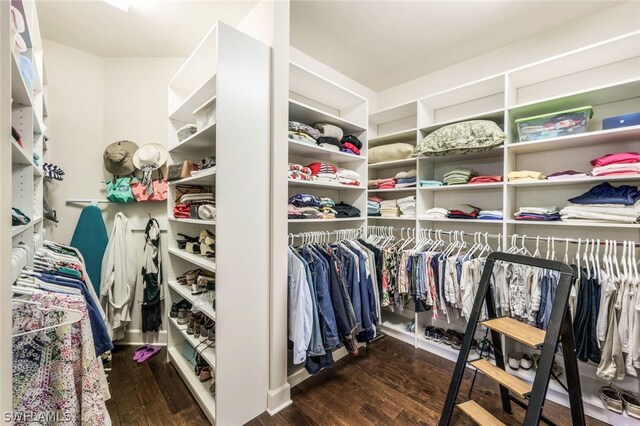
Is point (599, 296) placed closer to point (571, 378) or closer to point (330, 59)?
point (571, 378)

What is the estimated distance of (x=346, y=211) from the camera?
257 cm

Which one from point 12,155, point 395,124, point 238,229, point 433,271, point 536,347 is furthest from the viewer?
point 395,124

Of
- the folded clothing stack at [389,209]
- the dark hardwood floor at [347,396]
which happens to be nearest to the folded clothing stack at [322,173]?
the folded clothing stack at [389,209]

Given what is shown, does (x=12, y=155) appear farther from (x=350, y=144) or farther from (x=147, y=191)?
(x=350, y=144)

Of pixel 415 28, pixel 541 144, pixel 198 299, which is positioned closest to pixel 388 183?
pixel 541 144

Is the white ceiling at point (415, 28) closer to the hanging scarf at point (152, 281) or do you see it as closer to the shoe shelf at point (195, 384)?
the hanging scarf at point (152, 281)

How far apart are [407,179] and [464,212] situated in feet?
2.15

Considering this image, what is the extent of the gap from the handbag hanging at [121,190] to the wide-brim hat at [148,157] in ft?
0.55

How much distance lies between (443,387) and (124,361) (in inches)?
108

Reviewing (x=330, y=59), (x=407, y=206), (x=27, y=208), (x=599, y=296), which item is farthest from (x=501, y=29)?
(x=27, y=208)

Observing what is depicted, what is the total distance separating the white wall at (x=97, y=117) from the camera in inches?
95.3

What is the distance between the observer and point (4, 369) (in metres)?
0.65

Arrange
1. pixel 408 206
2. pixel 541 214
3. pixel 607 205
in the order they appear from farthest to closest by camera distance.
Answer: pixel 408 206 → pixel 541 214 → pixel 607 205

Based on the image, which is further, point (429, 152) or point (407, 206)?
point (407, 206)
